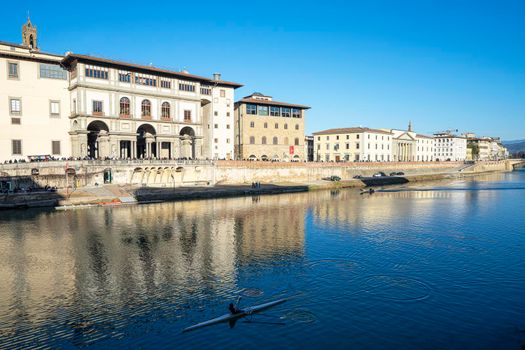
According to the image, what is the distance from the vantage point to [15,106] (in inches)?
2377

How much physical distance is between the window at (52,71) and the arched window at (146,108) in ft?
41.7

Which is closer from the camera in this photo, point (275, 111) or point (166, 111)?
point (166, 111)

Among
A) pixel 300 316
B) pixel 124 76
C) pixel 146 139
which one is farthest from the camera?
pixel 146 139

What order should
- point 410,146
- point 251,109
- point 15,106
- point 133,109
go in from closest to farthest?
1. point 15,106
2. point 133,109
3. point 251,109
4. point 410,146

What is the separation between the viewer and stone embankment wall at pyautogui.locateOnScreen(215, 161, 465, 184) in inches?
3024

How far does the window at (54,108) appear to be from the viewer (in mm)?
63531

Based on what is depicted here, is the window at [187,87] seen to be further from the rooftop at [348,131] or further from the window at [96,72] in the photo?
the rooftop at [348,131]

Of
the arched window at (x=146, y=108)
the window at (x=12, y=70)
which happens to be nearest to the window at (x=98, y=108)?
the arched window at (x=146, y=108)

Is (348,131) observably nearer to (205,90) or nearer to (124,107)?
(205,90)

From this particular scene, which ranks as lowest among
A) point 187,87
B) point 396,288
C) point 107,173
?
point 396,288

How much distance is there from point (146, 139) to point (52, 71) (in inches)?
709

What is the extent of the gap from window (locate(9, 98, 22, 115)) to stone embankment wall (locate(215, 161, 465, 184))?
33054mm

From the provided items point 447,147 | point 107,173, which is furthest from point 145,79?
point 447,147

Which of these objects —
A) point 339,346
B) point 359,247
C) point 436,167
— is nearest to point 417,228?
point 359,247
